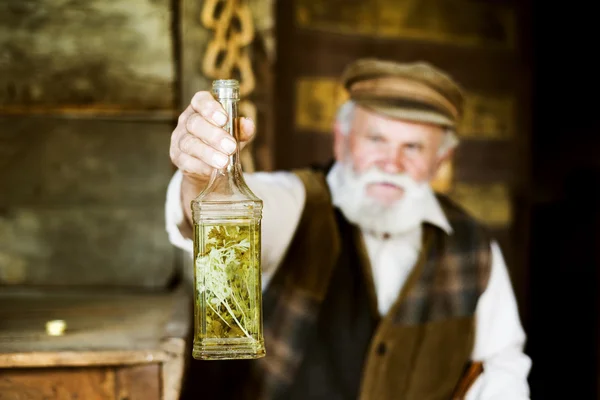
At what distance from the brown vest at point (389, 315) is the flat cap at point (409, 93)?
0.28 meters

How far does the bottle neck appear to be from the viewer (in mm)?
1081

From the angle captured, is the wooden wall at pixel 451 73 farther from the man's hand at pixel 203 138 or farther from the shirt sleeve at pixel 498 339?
the man's hand at pixel 203 138

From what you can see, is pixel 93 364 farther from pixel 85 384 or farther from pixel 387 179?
pixel 387 179

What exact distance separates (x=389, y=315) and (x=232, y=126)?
0.87 meters

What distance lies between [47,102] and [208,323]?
114cm

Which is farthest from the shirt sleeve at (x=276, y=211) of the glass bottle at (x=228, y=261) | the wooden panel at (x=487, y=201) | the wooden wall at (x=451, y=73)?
the wooden panel at (x=487, y=201)

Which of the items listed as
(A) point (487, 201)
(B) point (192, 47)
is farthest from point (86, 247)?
(A) point (487, 201)

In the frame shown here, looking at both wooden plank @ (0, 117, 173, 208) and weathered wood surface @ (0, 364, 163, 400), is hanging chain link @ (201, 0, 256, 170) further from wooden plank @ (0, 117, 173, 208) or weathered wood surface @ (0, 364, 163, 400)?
weathered wood surface @ (0, 364, 163, 400)

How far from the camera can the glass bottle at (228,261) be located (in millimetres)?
1076

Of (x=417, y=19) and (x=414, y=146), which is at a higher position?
(x=417, y=19)

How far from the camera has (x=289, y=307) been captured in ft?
5.81

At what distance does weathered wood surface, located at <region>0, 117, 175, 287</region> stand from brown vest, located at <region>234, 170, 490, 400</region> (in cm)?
47

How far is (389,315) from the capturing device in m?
1.77

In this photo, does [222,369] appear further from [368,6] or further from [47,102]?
[368,6]
